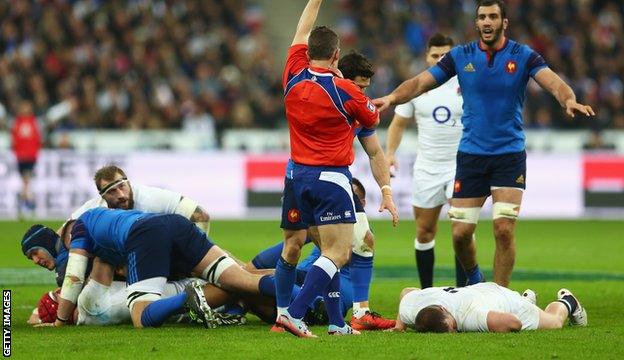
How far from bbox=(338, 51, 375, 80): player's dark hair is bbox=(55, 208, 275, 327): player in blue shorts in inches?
66.6

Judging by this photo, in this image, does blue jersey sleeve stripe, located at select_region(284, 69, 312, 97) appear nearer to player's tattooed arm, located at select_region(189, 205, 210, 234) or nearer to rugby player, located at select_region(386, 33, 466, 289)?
player's tattooed arm, located at select_region(189, 205, 210, 234)

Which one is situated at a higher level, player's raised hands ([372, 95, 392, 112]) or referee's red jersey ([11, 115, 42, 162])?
player's raised hands ([372, 95, 392, 112])

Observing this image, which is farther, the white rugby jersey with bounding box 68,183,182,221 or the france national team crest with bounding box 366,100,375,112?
the white rugby jersey with bounding box 68,183,182,221

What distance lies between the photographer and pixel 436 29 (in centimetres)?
2944

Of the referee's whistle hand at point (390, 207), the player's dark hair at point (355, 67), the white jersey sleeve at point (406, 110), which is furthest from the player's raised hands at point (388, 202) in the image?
the white jersey sleeve at point (406, 110)

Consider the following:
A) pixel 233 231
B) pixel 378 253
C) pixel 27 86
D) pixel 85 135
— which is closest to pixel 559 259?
pixel 378 253

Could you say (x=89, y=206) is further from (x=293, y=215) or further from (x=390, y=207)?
(x=390, y=207)

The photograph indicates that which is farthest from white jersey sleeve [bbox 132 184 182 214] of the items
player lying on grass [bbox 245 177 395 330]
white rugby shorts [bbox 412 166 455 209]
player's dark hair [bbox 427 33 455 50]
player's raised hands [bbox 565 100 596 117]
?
player's raised hands [bbox 565 100 596 117]

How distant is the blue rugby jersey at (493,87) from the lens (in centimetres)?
993

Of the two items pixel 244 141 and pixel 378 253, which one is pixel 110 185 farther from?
pixel 244 141

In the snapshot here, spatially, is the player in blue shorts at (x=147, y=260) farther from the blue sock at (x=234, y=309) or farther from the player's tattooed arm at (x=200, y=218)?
the player's tattooed arm at (x=200, y=218)

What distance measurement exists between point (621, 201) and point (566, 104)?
1470 cm

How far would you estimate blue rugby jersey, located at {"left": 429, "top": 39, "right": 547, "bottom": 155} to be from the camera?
32.6ft

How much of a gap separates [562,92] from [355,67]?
5.18ft
